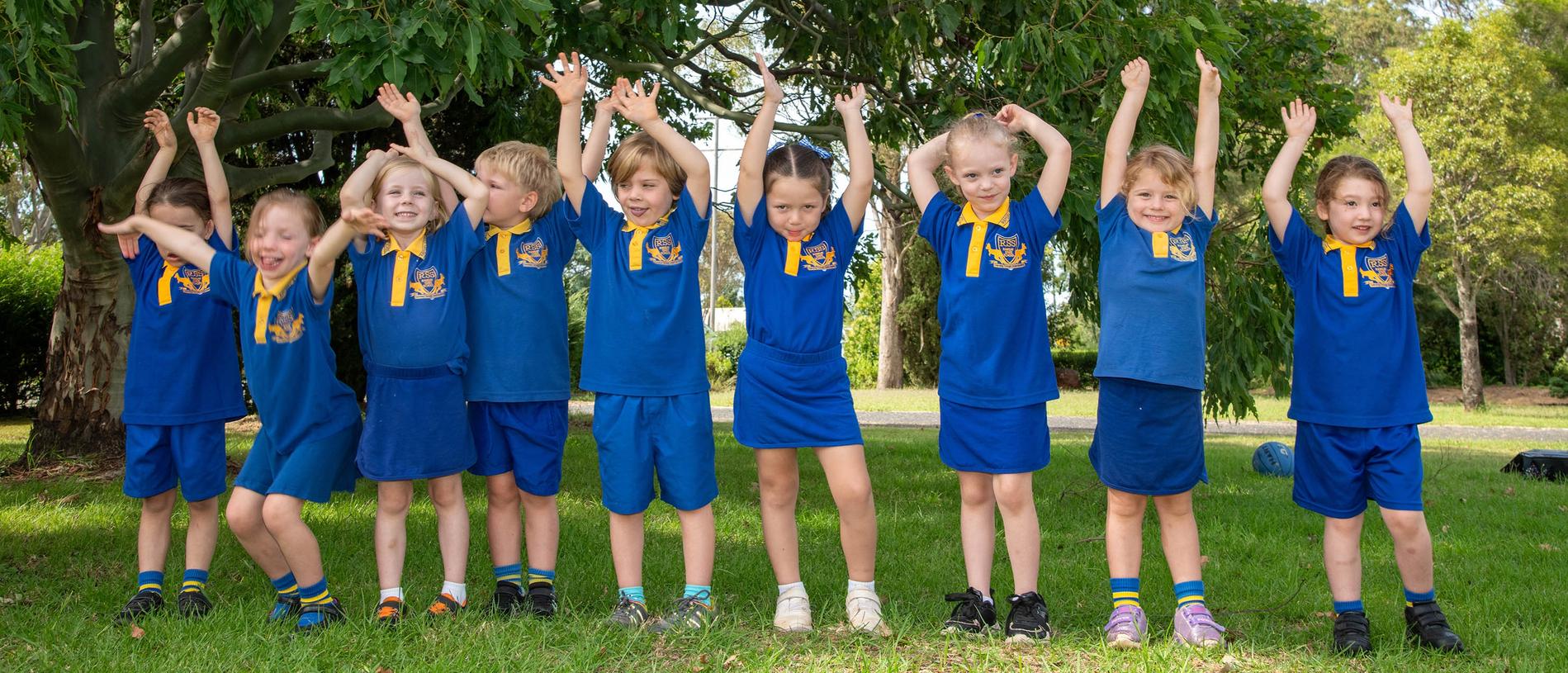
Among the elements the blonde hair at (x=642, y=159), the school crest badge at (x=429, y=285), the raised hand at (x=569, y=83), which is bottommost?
the school crest badge at (x=429, y=285)

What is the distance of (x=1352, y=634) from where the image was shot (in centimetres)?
378

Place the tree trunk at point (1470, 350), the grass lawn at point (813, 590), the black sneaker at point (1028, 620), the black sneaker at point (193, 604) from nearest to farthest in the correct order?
1. the grass lawn at point (813, 590)
2. the black sneaker at point (1028, 620)
3. the black sneaker at point (193, 604)
4. the tree trunk at point (1470, 350)

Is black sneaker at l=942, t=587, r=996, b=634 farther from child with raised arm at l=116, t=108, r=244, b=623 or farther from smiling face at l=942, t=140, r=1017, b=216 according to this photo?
child with raised arm at l=116, t=108, r=244, b=623

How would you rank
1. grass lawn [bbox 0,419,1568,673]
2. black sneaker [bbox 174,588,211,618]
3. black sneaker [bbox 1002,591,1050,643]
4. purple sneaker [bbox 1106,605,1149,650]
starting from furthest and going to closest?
black sneaker [bbox 174,588,211,618], black sneaker [bbox 1002,591,1050,643], purple sneaker [bbox 1106,605,1149,650], grass lawn [bbox 0,419,1568,673]

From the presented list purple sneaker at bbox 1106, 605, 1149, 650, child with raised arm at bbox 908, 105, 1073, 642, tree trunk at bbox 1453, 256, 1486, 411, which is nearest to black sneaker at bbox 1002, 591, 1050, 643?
child with raised arm at bbox 908, 105, 1073, 642

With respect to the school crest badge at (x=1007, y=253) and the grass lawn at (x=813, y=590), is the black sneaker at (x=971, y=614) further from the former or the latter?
the school crest badge at (x=1007, y=253)

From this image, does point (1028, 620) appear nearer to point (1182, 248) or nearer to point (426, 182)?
point (1182, 248)

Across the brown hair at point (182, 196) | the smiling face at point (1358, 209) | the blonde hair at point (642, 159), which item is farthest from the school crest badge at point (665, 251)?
the smiling face at point (1358, 209)

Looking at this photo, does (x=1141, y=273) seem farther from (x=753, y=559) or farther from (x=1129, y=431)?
(x=753, y=559)

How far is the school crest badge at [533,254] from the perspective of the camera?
4055 mm

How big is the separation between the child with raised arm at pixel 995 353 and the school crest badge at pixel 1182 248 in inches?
15.1

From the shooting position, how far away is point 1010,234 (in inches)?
154

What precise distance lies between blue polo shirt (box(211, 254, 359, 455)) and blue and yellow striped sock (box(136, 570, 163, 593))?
2.81 feet

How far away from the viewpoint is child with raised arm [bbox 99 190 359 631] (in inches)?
150
